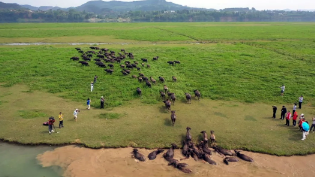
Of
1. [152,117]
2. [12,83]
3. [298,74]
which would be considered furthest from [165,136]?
[298,74]

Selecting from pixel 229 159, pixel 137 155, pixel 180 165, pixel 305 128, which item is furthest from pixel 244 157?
pixel 137 155

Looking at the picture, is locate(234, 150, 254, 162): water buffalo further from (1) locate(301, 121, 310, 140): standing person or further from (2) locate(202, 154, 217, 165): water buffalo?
(1) locate(301, 121, 310, 140): standing person

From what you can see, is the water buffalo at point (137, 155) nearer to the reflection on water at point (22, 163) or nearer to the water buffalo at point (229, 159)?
the reflection on water at point (22, 163)

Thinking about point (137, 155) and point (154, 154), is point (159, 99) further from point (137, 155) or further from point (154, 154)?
point (137, 155)

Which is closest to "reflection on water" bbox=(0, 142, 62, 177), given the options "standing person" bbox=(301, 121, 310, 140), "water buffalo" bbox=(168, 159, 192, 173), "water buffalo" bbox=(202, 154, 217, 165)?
"water buffalo" bbox=(168, 159, 192, 173)

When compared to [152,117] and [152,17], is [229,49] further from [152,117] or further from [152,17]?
[152,17]
